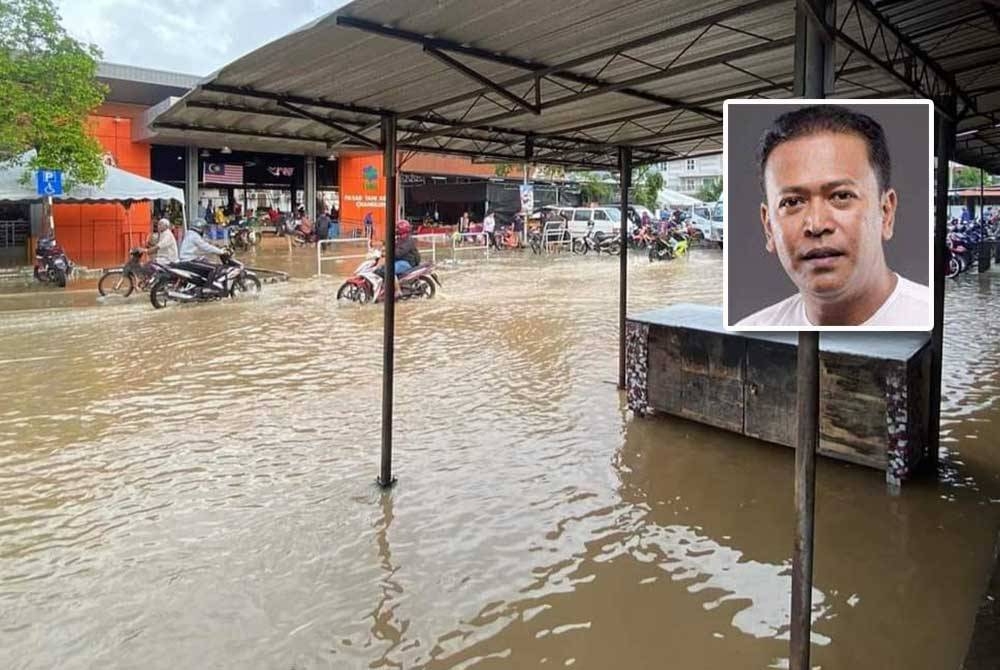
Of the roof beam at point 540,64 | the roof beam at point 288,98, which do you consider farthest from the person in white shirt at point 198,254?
the roof beam at point 540,64

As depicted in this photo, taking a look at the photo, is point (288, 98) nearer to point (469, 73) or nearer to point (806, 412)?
point (469, 73)

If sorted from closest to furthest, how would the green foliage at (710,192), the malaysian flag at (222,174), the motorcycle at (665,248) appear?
the motorcycle at (665,248) → the malaysian flag at (222,174) → the green foliage at (710,192)

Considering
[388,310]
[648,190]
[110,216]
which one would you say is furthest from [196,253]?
[648,190]

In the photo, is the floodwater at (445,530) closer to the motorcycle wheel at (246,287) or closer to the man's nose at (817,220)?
the man's nose at (817,220)

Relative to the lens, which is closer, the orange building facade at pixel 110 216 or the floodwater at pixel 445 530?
the floodwater at pixel 445 530

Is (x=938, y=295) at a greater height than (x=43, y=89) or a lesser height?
lesser

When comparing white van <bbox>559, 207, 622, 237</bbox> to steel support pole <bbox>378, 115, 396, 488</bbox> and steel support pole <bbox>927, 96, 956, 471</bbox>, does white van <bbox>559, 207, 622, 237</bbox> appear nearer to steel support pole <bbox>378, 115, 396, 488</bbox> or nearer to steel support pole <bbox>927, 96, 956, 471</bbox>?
steel support pole <bbox>927, 96, 956, 471</bbox>

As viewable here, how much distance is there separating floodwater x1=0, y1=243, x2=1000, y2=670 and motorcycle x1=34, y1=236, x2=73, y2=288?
781 centimetres

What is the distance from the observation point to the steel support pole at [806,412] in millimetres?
2244

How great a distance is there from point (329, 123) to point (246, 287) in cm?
858

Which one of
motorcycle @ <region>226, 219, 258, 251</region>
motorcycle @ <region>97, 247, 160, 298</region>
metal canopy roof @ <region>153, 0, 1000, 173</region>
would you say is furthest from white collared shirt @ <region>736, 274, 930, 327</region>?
motorcycle @ <region>226, 219, 258, 251</region>

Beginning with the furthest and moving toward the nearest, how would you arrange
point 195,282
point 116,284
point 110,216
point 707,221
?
1. point 707,221
2. point 110,216
3. point 116,284
4. point 195,282

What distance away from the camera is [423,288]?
12227 mm

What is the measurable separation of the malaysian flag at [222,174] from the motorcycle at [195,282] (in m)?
13.6
